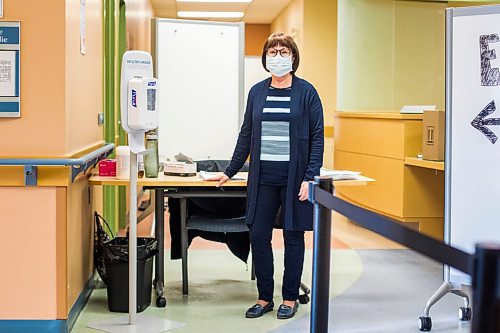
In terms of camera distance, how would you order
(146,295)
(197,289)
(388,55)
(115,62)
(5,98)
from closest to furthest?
(5,98), (146,295), (197,289), (115,62), (388,55)

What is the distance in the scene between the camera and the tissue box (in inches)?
178

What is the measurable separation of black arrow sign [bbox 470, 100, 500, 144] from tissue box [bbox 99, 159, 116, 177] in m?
1.96

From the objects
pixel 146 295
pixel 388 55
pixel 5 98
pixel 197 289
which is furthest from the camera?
pixel 388 55

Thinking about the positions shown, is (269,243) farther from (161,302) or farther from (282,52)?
(282,52)

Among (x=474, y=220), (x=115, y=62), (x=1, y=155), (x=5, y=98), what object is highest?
(x=115, y=62)

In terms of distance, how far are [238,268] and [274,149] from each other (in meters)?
1.70

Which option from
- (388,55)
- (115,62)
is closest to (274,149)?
(115,62)

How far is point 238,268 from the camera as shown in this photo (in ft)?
18.6

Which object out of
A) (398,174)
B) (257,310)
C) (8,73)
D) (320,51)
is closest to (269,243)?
(257,310)

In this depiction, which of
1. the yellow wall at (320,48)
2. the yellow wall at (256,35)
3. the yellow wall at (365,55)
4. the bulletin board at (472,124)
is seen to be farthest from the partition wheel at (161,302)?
the yellow wall at (256,35)

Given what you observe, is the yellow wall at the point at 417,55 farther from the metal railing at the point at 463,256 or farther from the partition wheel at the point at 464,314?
the metal railing at the point at 463,256

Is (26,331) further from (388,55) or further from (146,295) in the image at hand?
(388,55)

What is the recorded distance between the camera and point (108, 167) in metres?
4.54

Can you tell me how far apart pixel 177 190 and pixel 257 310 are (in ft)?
2.74
